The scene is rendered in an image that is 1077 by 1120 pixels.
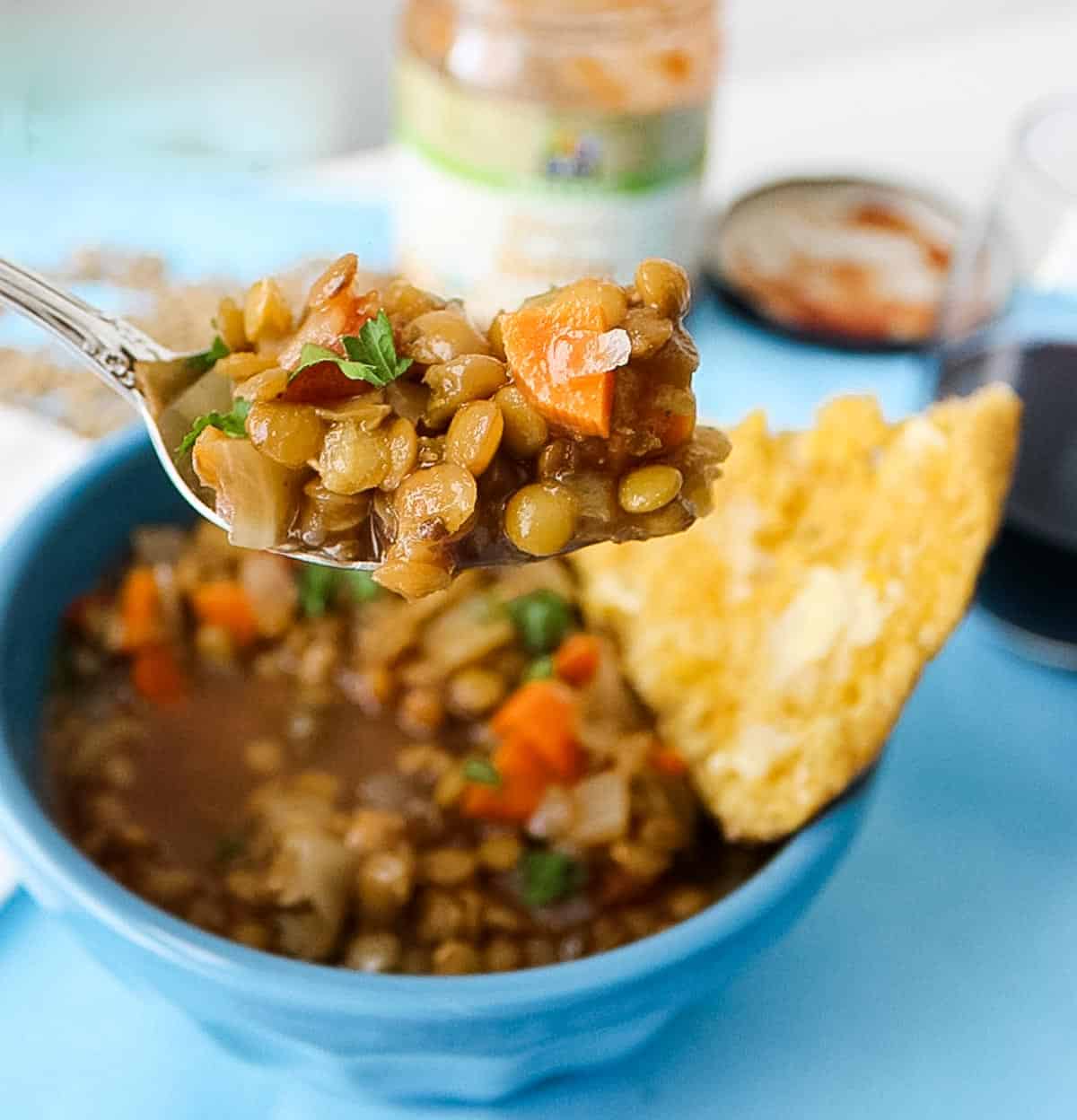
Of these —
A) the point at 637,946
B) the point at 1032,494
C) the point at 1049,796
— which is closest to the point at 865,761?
the point at 637,946

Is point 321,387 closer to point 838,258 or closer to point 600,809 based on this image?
point 600,809

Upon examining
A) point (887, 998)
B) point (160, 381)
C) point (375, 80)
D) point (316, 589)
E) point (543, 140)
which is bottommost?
point (375, 80)

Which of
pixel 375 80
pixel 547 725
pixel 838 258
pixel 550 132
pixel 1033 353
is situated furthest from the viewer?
pixel 375 80

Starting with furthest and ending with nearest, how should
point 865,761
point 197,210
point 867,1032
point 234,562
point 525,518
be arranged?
1. point 197,210
2. point 234,562
3. point 867,1032
4. point 865,761
5. point 525,518

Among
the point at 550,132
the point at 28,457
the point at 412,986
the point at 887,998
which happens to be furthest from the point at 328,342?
the point at 550,132

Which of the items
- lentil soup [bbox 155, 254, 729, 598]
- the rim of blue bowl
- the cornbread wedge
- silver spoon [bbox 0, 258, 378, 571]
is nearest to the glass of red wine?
the cornbread wedge

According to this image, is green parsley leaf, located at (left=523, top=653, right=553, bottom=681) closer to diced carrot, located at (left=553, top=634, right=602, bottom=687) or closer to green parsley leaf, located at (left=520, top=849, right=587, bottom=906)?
diced carrot, located at (left=553, top=634, right=602, bottom=687)

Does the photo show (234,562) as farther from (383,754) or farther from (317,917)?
(317,917)
